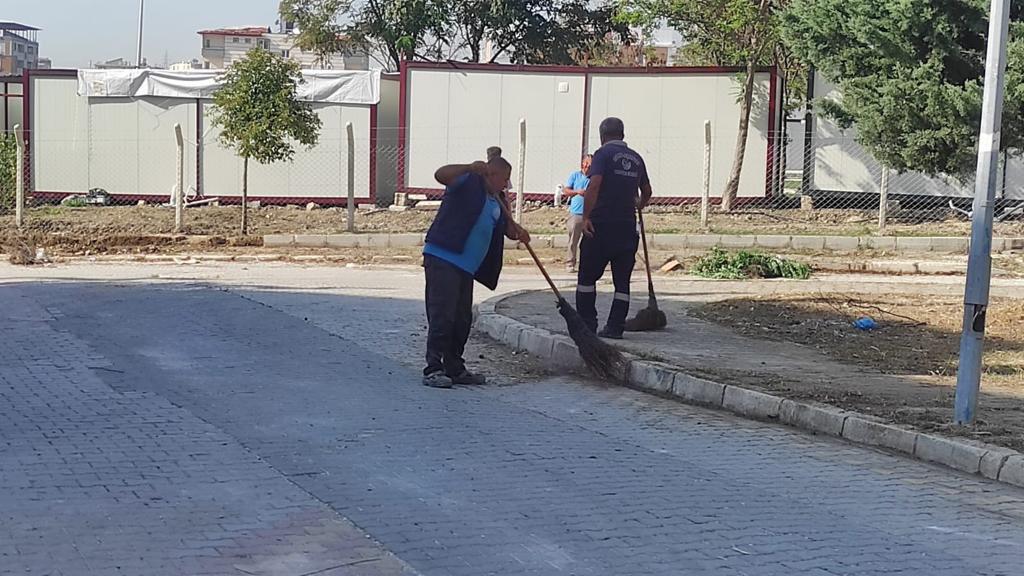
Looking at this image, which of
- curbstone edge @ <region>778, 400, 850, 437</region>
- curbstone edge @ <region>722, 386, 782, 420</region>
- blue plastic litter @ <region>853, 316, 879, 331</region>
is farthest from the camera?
blue plastic litter @ <region>853, 316, 879, 331</region>

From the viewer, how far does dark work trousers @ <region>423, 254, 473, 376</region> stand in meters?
9.29

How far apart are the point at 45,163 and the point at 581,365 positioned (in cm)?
1992

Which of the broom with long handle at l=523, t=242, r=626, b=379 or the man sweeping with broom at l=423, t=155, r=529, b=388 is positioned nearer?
the man sweeping with broom at l=423, t=155, r=529, b=388

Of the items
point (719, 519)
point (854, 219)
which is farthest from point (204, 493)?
point (854, 219)

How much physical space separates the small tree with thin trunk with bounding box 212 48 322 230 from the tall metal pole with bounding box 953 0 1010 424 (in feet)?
49.8

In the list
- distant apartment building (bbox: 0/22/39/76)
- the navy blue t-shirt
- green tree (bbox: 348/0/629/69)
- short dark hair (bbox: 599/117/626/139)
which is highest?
distant apartment building (bbox: 0/22/39/76)

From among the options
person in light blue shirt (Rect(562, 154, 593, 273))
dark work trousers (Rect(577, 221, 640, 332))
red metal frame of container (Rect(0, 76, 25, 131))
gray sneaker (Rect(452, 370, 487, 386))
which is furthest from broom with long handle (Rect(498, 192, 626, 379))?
red metal frame of container (Rect(0, 76, 25, 131))

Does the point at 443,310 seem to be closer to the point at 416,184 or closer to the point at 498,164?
the point at 498,164

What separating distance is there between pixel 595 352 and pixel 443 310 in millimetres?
1275

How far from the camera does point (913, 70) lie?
20.0m

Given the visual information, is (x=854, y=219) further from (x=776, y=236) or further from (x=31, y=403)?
(x=31, y=403)

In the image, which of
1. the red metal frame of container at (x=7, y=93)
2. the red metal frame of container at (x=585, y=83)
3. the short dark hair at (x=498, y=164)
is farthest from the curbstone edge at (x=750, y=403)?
the red metal frame of container at (x=7, y=93)

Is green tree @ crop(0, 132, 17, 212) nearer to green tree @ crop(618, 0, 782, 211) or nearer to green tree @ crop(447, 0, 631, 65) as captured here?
green tree @ crop(618, 0, 782, 211)

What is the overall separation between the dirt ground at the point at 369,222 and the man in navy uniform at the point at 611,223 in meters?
10.7
